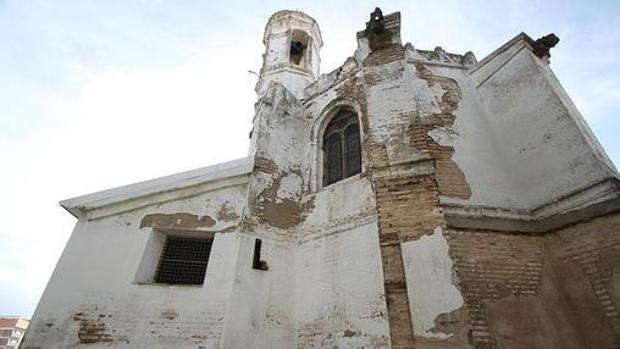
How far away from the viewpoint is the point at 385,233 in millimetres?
5145

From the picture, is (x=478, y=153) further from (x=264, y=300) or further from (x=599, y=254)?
(x=264, y=300)

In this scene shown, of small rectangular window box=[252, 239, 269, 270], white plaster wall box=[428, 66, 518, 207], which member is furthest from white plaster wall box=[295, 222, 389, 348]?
white plaster wall box=[428, 66, 518, 207]

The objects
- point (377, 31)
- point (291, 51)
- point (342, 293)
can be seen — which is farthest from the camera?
point (291, 51)

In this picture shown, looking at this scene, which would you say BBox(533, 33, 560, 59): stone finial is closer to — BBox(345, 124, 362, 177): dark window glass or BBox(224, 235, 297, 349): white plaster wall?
BBox(345, 124, 362, 177): dark window glass

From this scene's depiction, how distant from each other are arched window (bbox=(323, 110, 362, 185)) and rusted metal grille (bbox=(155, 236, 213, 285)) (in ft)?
10.1

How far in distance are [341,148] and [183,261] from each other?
14.3 feet

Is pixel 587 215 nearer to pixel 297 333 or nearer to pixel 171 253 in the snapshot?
pixel 297 333

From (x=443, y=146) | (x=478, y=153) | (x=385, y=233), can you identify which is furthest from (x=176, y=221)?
(x=478, y=153)

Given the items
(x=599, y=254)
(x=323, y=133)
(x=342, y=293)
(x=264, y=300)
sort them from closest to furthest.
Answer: (x=599, y=254)
(x=342, y=293)
(x=264, y=300)
(x=323, y=133)

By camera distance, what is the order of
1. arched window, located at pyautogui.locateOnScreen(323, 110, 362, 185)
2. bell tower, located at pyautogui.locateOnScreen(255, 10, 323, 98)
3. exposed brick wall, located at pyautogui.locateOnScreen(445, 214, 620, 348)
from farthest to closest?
bell tower, located at pyautogui.locateOnScreen(255, 10, 323, 98) → arched window, located at pyautogui.locateOnScreen(323, 110, 362, 185) → exposed brick wall, located at pyautogui.locateOnScreen(445, 214, 620, 348)

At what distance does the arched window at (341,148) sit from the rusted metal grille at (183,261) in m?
3.08

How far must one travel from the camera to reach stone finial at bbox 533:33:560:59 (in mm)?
7859

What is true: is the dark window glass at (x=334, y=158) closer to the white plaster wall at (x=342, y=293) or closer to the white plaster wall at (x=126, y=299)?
the white plaster wall at (x=342, y=293)

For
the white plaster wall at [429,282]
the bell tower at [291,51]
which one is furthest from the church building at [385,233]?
the bell tower at [291,51]
